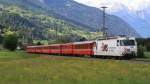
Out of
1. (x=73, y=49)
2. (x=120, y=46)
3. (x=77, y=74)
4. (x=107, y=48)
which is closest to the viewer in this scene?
(x=77, y=74)

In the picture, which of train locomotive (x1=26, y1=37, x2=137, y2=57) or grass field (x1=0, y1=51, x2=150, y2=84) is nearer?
grass field (x1=0, y1=51, x2=150, y2=84)

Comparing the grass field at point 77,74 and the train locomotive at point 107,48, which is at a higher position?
the train locomotive at point 107,48

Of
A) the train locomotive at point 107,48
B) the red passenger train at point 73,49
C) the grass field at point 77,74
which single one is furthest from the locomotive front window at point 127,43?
the grass field at point 77,74

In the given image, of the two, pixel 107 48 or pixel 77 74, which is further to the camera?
pixel 107 48

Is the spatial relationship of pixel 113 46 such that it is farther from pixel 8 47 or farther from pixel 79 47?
pixel 8 47

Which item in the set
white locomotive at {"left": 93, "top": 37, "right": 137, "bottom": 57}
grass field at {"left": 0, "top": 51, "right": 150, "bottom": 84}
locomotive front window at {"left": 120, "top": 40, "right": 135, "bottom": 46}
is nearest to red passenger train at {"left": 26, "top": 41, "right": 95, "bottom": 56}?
white locomotive at {"left": 93, "top": 37, "right": 137, "bottom": 57}

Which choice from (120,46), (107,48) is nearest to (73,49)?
(107,48)

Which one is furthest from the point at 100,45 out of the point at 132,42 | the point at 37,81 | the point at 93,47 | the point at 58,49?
the point at 37,81

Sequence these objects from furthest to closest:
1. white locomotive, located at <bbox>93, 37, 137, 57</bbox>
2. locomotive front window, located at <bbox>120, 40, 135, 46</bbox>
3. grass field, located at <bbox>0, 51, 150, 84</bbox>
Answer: locomotive front window, located at <bbox>120, 40, 135, 46</bbox>, white locomotive, located at <bbox>93, 37, 137, 57</bbox>, grass field, located at <bbox>0, 51, 150, 84</bbox>

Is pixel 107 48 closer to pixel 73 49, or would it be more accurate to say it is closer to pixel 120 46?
pixel 120 46

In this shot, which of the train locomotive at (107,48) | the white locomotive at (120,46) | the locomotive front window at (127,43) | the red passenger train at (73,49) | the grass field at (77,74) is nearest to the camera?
the grass field at (77,74)

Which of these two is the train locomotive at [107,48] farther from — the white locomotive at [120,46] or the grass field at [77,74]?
the grass field at [77,74]

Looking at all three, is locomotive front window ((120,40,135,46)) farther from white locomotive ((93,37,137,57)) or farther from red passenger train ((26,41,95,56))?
red passenger train ((26,41,95,56))

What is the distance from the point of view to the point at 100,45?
71.4 meters
